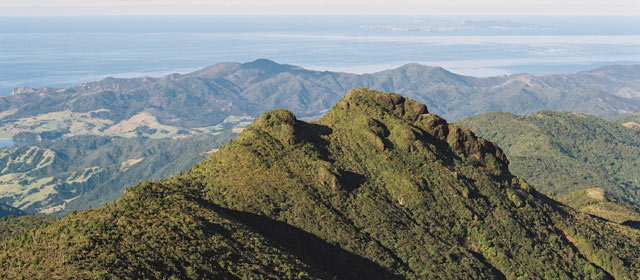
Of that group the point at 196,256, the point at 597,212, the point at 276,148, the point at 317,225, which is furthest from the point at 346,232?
the point at 597,212

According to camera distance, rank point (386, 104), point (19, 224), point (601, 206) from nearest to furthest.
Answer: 1. point (386, 104)
2. point (19, 224)
3. point (601, 206)

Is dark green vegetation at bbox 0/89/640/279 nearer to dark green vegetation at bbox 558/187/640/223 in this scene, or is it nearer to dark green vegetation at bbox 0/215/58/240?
dark green vegetation at bbox 558/187/640/223

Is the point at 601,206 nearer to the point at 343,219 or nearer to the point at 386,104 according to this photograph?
the point at 386,104

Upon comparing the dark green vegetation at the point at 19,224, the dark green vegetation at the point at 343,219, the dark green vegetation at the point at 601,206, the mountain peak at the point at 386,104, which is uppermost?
the mountain peak at the point at 386,104

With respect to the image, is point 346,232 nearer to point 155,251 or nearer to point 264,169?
point 264,169

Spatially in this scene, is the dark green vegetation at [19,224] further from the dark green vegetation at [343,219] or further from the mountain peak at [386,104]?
the mountain peak at [386,104]

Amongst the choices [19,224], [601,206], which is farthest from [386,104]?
[19,224]

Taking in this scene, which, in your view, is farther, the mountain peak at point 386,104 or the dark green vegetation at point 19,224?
the dark green vegetation at point 19,224

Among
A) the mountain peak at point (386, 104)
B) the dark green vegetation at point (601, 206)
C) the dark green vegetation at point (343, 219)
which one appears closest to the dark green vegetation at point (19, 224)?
the dark green vegetation at point (343, 219)
